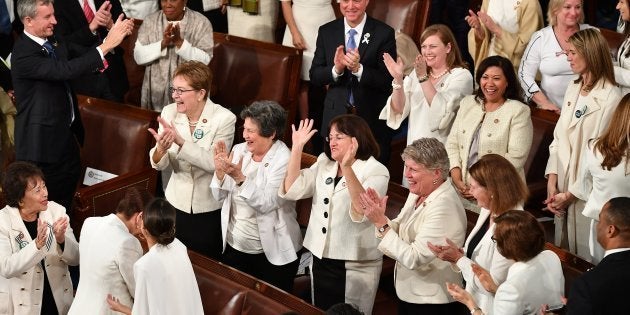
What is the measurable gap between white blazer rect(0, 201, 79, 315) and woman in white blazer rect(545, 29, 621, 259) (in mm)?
2403

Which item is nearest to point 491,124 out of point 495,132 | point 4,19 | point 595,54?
point 495,132

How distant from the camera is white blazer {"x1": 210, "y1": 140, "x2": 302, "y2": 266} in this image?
217 inches

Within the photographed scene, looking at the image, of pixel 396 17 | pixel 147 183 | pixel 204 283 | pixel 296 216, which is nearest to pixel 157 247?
pixel 204 283

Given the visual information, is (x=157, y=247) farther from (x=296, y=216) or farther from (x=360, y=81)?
(x=360, y=81)

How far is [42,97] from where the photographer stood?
6164 mm

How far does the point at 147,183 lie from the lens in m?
6.52

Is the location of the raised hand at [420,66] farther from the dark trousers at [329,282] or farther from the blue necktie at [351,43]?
the dark trousers at [329,282]

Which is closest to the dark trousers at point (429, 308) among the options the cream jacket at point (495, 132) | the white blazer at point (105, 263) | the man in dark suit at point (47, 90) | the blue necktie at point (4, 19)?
the cream jacket at point (495, 132)

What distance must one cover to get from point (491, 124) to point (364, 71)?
0.99 m

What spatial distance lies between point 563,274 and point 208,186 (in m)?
2.02

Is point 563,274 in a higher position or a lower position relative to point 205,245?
higher

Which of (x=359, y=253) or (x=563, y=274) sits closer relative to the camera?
(x=563, y=274)

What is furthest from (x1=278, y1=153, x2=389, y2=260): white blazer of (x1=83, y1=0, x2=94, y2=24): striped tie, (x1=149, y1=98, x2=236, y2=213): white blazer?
(x1=83, y1=0, x2=94, y2=24): striped tie

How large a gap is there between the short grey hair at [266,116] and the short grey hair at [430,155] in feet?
2.71
